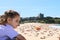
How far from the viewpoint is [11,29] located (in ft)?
5.78

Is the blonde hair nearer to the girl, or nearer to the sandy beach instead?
the girl

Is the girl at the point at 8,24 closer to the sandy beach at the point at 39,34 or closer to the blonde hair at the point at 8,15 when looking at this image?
the blonde hair at the point at 8,15

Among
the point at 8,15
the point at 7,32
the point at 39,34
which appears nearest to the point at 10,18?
the point at 8,15

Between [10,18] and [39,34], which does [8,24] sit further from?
[39,34]

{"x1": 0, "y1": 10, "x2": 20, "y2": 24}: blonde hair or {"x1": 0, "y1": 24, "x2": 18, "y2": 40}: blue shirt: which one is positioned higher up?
{"x1": 0, "y1": 10, "x2": 20, "y2": 24}: blonde hair

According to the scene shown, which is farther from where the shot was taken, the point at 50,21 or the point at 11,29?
the point at 50,21

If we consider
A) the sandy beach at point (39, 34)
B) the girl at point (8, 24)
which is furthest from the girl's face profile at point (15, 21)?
the sandy beach at point (39, 34)

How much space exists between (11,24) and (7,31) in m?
0.11

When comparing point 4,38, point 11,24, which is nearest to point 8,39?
point 4,38

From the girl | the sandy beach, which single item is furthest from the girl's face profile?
the sandy beach

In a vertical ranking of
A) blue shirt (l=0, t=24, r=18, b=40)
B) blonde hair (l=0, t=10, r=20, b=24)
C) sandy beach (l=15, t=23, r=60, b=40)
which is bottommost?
sandy beach (l=15, t=23, r=60, b=40)

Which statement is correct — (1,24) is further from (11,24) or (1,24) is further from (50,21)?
(50,21)

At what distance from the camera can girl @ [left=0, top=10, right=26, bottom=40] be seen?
1740 millimetres

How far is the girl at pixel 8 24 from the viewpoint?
174 centimetres
